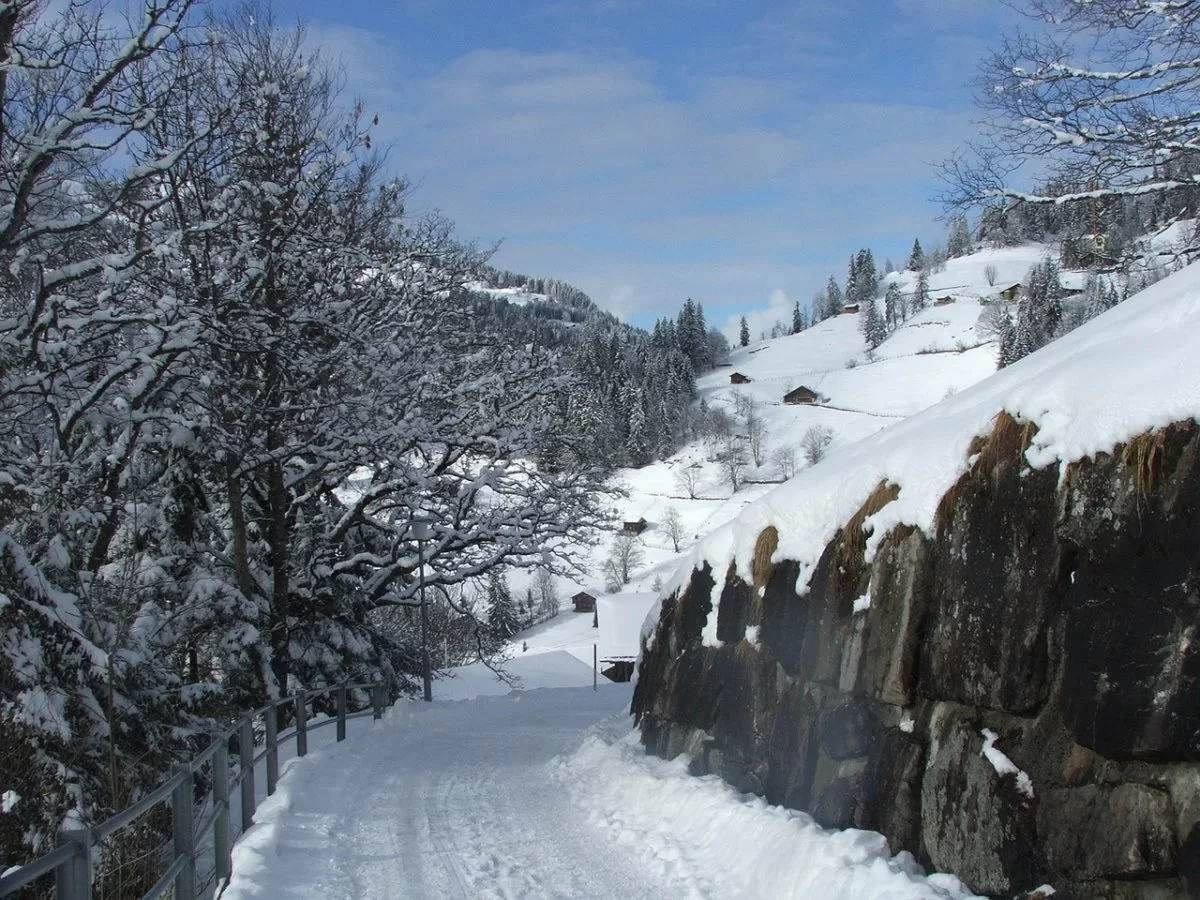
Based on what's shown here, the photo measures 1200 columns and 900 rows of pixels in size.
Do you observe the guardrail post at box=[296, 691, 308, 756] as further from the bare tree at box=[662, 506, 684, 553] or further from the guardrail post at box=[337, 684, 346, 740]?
the bare tree at box=[662, 506, 684, 553]

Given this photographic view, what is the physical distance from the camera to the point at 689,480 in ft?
313

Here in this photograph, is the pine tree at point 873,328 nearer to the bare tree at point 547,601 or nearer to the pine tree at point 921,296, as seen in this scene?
the pine tree at point 921,296

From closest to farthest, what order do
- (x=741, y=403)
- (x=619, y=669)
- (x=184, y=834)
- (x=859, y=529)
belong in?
(x=184, y=834) → (x=859, y=529) → (x=619, y=669) → (x=741, y=403)

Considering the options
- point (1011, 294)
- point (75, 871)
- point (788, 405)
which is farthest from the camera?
point (1011, 294)

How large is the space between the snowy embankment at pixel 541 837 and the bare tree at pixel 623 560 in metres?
66.7

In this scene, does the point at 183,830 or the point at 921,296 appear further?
the point at 921,296

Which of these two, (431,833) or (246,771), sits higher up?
(246,771)

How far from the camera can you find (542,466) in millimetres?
18203

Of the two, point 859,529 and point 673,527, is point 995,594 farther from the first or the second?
point 673,527

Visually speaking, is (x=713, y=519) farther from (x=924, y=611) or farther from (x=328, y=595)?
(x=924, y=611)

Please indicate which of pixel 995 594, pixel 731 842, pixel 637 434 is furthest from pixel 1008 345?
pixel 995 594

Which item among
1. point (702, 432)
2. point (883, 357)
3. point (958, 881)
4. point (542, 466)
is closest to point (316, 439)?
point (542, 466)

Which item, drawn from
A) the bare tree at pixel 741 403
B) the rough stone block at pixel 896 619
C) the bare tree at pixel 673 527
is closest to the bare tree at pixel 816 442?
the bare tree at pixel 741 403

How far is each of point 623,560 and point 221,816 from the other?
7299 centimetres
